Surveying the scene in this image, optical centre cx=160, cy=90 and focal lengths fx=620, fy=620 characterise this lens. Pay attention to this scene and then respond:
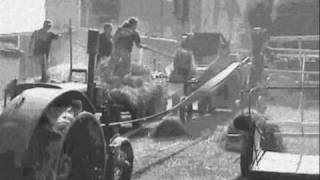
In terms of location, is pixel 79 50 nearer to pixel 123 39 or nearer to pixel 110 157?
pixel 123 39

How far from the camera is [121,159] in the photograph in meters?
6.00

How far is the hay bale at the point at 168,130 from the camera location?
10.2m

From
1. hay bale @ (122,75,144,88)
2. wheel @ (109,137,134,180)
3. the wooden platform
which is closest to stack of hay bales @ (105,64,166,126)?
hay bale @ (122,75,144,88)

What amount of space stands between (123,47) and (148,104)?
2.17 metres

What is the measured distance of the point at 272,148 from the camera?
593cm

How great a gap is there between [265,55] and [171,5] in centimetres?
1672

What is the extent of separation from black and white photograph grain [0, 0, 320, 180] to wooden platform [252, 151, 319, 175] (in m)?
0.02

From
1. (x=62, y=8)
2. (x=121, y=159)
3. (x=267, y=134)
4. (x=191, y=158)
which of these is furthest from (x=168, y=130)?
(x=267, y=134)

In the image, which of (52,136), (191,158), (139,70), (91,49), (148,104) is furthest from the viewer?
(139,70)

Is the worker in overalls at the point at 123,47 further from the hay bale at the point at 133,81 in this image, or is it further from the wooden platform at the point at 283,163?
the wooden platform at the point at 283,163

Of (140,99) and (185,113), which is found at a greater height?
(140,99)

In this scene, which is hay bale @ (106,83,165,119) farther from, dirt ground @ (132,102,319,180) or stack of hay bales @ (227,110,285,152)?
stack of hay bales @ (227,110,285,152)

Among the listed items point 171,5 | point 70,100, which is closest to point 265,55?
point 70,100

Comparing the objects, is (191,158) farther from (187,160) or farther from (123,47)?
(123,47)
